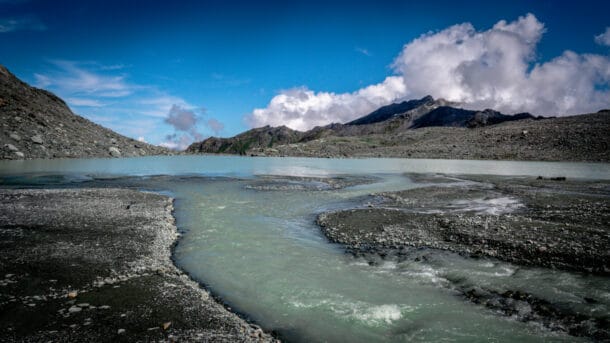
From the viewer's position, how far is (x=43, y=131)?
93.0 metres

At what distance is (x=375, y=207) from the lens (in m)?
28.3

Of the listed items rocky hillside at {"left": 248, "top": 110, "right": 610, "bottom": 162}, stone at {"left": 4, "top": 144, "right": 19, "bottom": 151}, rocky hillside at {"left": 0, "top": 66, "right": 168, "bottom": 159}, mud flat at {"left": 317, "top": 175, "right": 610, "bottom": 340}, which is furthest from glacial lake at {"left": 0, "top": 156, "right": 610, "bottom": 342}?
rocky hillside at {"left": 248, "top": 110, "right": 610, "bottom": 162}

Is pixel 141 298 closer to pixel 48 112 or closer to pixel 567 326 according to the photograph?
pixel 567 326

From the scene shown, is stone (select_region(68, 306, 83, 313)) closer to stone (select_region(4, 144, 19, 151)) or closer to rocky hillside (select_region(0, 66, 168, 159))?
rocky hillside (select_region(0, 66, 168, 159))

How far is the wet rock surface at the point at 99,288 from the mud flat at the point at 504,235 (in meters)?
9.05

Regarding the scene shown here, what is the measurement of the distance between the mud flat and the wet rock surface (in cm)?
905

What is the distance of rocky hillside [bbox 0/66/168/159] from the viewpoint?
81875 mm

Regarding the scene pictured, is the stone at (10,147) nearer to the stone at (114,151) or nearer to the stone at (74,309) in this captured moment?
the stone at (114,151)

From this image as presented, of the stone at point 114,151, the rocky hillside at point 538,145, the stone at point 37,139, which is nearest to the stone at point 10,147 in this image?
the stone at point 37,139

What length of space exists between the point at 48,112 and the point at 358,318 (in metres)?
139

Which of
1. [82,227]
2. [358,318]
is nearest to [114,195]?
[82,227]

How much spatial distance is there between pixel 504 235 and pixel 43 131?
116 metres

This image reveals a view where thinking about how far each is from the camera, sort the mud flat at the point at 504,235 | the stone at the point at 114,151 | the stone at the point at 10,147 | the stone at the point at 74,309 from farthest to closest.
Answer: the stone at the point at 114,151 → the stone at the point at 10,147 → the mud flat at the point at 504,235 → the stone at the point at 74,309

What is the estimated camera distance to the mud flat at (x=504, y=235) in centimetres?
1133
